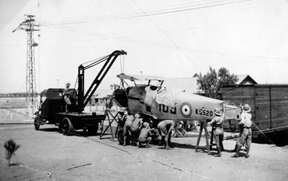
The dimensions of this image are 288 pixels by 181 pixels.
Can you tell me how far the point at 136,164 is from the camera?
8.55 m

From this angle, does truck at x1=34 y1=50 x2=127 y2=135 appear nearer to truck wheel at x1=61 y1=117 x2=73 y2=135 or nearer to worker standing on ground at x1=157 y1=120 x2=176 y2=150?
truck wheel at x1=61 y1=117 x2=73 y2=135

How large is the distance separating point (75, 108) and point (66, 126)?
1.81 m

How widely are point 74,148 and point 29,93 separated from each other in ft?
72.8

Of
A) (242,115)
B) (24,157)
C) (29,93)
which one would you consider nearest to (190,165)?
(242,115)

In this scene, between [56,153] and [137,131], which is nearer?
[56,153]

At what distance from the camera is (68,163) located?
8.70 meters

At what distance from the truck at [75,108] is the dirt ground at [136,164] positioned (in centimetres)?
322

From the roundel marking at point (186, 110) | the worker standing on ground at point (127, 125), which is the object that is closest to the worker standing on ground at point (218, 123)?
the roundel marking at point (186, 110)

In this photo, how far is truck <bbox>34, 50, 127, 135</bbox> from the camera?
15.0 meters

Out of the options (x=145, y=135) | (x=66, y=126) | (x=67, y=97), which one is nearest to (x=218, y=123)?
(x=145, y=135)

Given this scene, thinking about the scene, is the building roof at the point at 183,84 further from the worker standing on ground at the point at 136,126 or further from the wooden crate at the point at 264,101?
the worker standing on ground at the point at 136,126

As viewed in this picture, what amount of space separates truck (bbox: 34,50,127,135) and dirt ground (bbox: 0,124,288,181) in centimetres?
322

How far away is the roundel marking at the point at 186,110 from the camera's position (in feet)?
36.2

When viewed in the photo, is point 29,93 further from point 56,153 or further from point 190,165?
point 190,165
